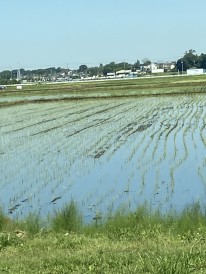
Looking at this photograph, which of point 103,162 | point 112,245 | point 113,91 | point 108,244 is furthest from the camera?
point 113,91

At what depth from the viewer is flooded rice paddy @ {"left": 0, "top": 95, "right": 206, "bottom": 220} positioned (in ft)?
28.0

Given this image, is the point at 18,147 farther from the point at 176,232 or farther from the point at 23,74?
the point at 23,74

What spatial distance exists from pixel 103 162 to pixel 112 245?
6.79 meters

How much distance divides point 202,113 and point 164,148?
26.9ft

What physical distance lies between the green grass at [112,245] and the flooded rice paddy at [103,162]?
1.18 metres

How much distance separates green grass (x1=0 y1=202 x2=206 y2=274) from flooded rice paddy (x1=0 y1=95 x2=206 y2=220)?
118 cm

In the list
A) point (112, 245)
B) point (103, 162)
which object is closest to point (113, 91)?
point (103, 162)

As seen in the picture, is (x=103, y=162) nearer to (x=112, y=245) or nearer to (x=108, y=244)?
(x=108, y=244)

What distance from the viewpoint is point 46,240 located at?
5477 millimetres

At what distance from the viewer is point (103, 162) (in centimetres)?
1177

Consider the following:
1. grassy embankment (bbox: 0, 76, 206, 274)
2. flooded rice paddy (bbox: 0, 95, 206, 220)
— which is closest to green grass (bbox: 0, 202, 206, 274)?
grassy embankment (bbox: 0, 76, 206, 274)

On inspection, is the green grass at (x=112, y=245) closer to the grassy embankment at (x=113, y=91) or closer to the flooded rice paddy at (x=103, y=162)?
the flooded rice paddy at (x=103, y=162)

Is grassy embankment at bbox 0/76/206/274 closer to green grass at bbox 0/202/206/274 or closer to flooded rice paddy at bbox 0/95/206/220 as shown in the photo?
green grass at bbox 0/202/206/274

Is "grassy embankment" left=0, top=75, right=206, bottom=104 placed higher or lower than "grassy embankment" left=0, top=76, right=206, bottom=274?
higher
